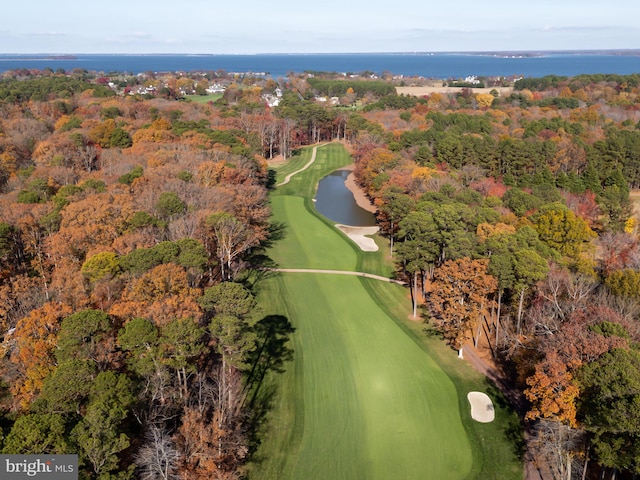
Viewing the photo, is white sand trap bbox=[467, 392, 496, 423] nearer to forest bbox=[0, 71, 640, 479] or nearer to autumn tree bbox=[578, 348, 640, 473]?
forest bbox=[0, 71, 640, 479]

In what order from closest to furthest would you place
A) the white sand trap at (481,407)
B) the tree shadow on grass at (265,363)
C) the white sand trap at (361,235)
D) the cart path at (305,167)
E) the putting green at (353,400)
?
the putting green at (353,400) < the tree shadow on grass at (265,363) < the white sand trap at (481,407) < the white sand trap at (361,235) < the cart path at (305,167)

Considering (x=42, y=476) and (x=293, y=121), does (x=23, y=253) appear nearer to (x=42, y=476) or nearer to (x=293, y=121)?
(x=42, y=476)

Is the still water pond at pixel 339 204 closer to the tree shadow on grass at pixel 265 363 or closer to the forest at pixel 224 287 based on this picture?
the forest at pixel 224 287

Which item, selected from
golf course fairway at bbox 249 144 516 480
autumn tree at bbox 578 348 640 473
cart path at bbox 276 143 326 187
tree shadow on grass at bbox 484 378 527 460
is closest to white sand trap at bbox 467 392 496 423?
tree shadow on grass at bbox 484 378 527 460

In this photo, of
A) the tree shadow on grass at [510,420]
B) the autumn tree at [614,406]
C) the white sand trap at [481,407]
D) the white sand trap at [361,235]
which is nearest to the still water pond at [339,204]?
the white sand trap at [361,235]

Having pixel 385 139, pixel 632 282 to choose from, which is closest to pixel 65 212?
pixel 632 282
